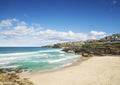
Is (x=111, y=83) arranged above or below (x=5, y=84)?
below

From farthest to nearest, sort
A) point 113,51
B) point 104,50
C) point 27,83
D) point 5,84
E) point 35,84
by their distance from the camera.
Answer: point 104,50 → point 113,51 → point 35,84 → point 27,83 → point 5,84

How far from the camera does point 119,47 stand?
59.2m

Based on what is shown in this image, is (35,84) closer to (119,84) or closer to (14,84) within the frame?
(14,84)

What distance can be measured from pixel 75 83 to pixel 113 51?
152ft

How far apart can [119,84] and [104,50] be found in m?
49.7

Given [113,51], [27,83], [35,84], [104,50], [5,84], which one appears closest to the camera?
[5,84]

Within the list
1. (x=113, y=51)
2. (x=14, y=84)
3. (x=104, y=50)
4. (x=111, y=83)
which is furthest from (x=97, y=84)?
(x=104, y=50)

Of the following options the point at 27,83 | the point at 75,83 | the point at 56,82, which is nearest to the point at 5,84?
the point at 27,83

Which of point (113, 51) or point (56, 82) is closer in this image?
point (56, 82)

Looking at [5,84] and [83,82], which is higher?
[5,84]

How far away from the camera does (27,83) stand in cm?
1455

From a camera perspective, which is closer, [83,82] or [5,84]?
[5,84]

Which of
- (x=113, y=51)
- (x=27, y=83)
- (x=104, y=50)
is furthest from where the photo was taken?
(x=104, y=50)

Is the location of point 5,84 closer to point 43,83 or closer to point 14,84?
point 14,84
